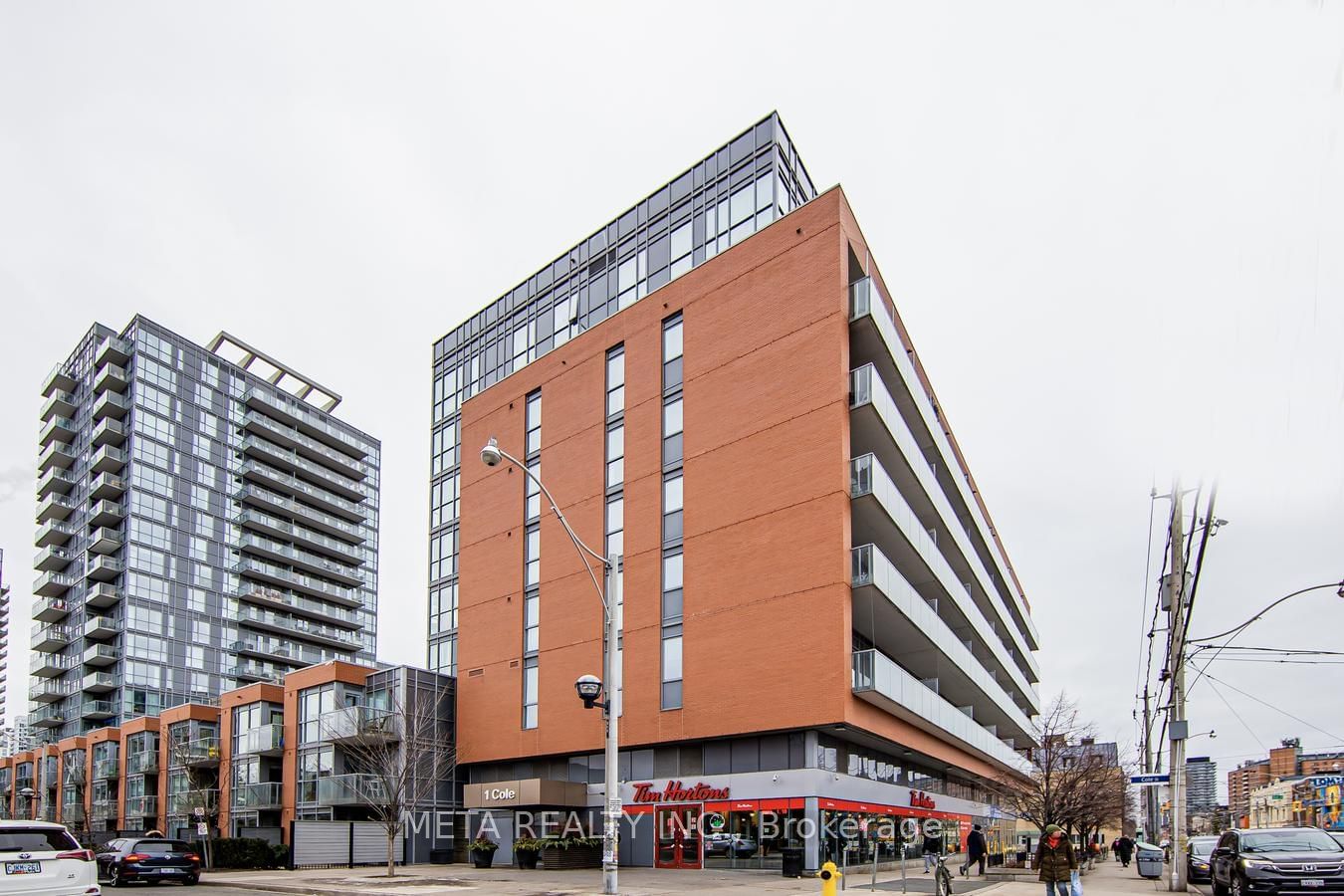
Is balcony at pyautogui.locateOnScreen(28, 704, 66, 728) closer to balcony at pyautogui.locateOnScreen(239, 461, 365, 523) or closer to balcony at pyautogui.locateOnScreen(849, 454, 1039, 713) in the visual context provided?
balcony at pyautogui.locateOnScreen(239, 461, 365, 523)

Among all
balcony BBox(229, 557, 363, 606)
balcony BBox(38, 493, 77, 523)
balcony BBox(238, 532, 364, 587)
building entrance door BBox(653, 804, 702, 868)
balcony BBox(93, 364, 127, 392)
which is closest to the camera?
building entrance door BBox(653, 804, 702, 868)

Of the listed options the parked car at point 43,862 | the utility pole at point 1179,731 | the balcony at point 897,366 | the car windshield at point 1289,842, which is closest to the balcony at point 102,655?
the balcony at point 897,366

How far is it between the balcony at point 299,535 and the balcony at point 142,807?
30.5 m

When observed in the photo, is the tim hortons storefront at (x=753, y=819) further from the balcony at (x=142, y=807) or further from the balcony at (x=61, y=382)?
the balcony at (x=61, y=382)

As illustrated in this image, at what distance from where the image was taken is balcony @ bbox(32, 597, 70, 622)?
84.3 meters

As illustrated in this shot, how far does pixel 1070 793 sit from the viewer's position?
37500 millimetres

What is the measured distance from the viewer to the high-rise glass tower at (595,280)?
38250 millimetres

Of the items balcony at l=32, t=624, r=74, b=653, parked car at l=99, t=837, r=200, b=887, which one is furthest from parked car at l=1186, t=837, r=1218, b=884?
balcony at l=32, t=624, r=74, b=653

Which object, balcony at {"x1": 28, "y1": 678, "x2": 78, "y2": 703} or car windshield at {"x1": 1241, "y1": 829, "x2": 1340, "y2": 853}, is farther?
balcony at {"x1": 28, "y1": 678, "x2": 78, "y2": 703}

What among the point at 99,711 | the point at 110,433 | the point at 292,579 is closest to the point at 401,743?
the point at 99,711

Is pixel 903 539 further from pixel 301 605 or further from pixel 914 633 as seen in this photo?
pixel 301 605

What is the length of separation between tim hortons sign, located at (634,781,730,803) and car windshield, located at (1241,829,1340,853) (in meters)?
15.6

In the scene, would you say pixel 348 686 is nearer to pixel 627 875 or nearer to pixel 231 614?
pixel 627 875

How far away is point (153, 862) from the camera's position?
28.6 m
